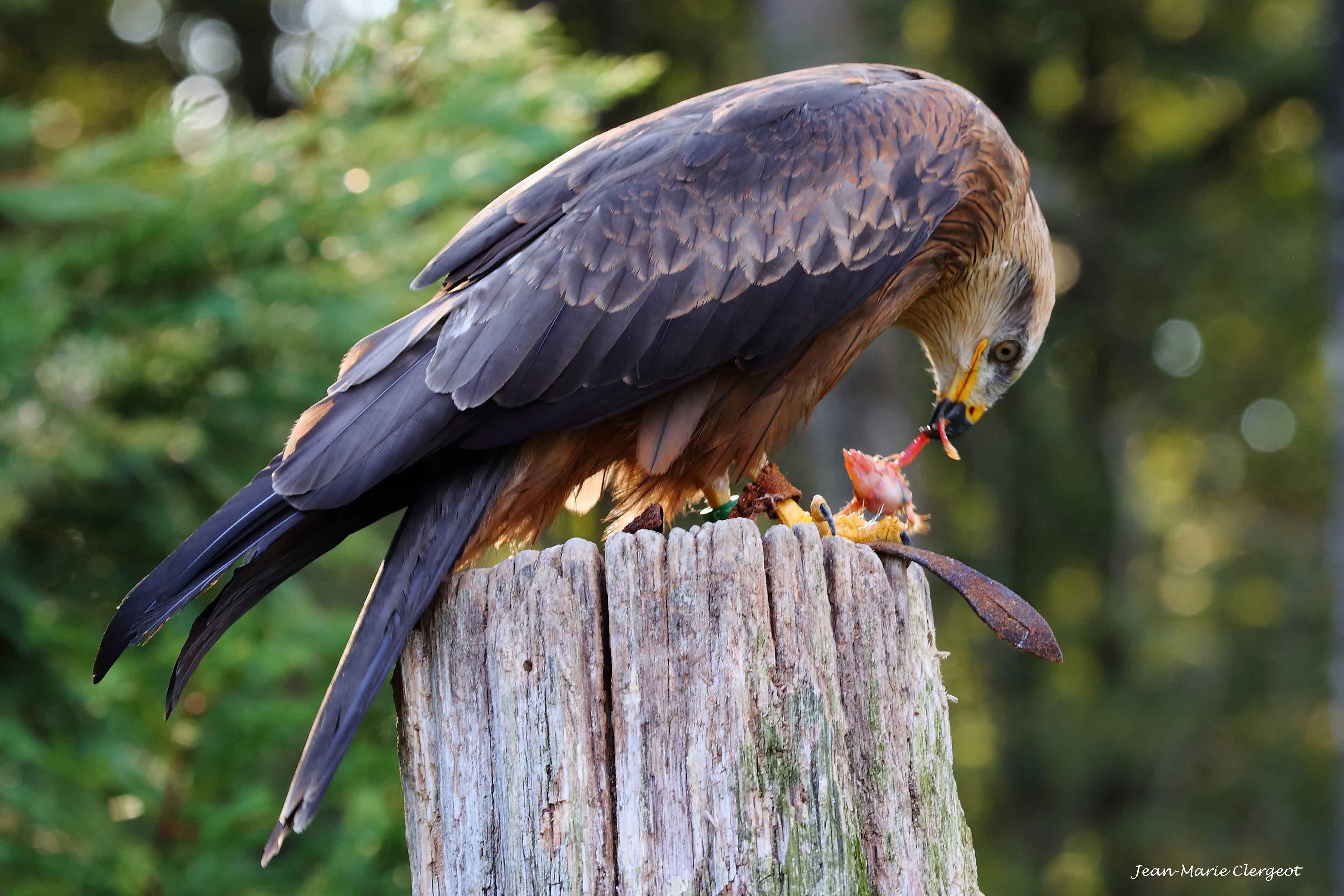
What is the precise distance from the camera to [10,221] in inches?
231

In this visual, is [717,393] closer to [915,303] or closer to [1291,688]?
[915,303]

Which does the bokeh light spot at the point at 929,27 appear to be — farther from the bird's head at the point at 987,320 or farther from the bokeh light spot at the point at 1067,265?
the bird's head at the point at 987,320

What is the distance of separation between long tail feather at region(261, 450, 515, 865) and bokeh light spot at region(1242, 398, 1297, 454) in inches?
547

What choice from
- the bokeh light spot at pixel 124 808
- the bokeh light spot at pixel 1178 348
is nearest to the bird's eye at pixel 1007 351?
the bokeh light spot at pixel 124 808

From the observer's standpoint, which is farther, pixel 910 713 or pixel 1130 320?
pixel 1130 320

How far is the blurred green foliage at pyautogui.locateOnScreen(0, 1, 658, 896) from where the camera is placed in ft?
17.1

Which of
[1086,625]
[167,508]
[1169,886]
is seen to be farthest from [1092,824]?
[167,508]

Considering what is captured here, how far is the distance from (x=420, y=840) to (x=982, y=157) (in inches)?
95.9

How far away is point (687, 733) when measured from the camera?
2453 mm

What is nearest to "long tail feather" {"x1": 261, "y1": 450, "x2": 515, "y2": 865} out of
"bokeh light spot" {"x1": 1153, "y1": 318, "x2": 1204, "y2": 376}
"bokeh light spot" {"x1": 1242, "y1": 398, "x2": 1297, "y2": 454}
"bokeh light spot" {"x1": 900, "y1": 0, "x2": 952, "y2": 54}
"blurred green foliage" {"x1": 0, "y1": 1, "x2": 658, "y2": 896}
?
"blurred green foliage" {"x1": 0, "y1": 1, "x2": 658, "y2": 896}

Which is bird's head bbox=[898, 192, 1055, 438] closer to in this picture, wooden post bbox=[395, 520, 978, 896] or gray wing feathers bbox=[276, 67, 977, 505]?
gray wing feathers bbox=[276, 67, 977, 505]

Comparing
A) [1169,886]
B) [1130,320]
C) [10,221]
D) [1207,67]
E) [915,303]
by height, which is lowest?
[1169,886]

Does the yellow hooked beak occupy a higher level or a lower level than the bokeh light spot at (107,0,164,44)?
lower
